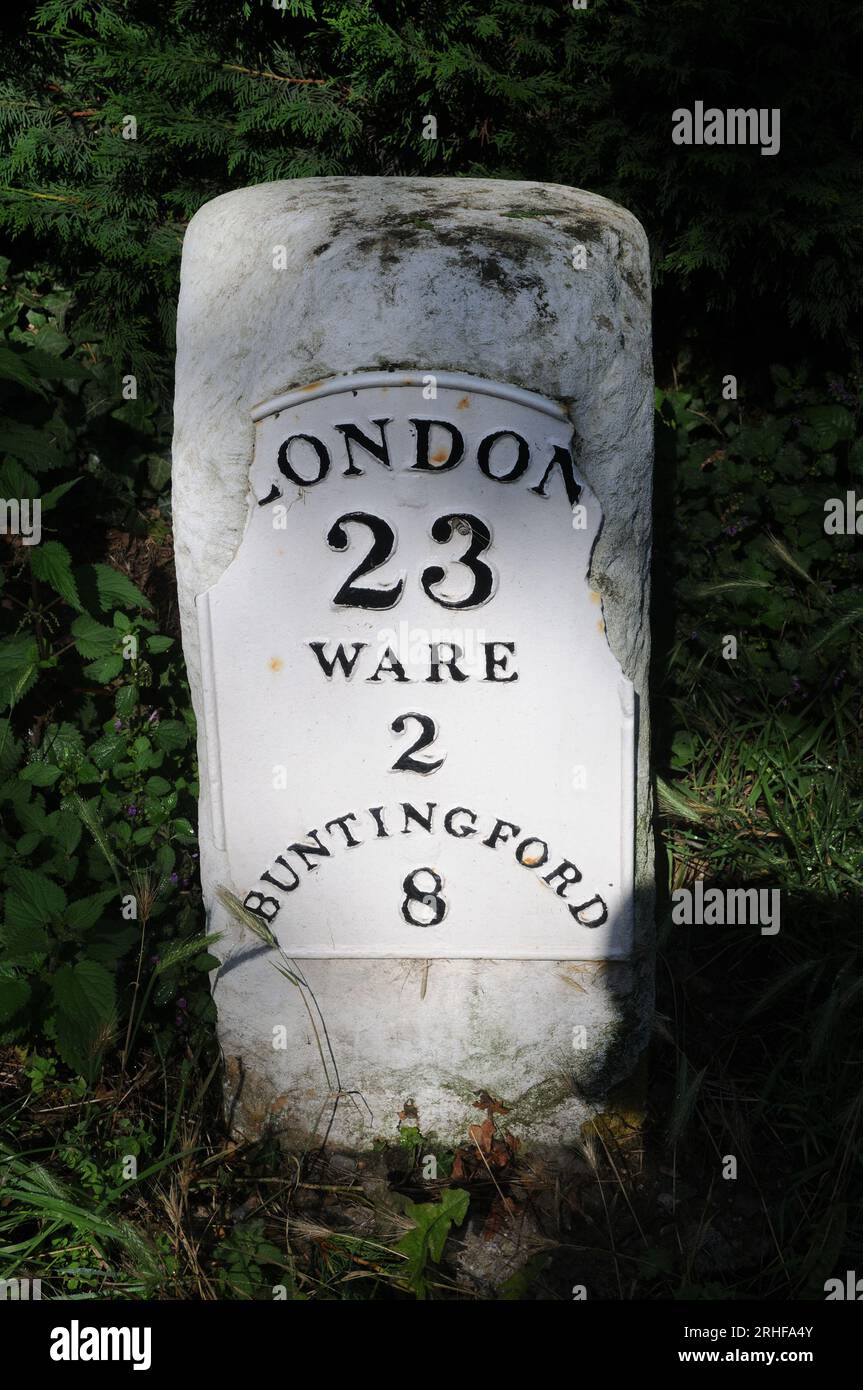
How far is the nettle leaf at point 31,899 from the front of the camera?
2.27m

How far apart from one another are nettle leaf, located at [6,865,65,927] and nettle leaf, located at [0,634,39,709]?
406 mm

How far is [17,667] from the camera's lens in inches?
104

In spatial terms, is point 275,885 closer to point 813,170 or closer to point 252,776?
point 252,776

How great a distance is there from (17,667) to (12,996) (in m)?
0.79

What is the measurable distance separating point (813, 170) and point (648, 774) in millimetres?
1753

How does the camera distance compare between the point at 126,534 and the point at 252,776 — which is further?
the point at 126,534

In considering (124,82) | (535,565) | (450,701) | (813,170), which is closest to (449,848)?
(450,701)

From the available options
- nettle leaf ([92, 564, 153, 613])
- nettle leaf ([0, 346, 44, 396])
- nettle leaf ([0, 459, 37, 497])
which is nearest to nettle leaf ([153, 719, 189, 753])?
nettle leaf ([92, 564, 153, 613])

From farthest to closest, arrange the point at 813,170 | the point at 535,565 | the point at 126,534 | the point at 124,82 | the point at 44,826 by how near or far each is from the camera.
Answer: the point at 126,534 → the point at 124,82 → the point at 813,170 → the point at 44,826 → the point at 535,565

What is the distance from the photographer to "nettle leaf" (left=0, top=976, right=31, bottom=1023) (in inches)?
84.3

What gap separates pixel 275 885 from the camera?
2.32 meters

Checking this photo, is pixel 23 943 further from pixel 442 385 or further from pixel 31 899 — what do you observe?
pixel 442 385

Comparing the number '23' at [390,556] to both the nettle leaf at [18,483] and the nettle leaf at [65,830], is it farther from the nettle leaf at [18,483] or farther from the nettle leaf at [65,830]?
the nettle leaf at [18,483]

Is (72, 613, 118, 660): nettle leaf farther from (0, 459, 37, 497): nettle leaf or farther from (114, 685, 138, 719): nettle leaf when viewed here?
(0, 459, 37, 497): nettle leaf
